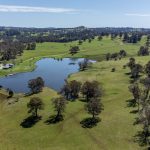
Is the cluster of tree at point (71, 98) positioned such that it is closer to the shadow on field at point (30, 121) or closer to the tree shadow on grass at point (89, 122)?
the shadow on field at point (30, 121)

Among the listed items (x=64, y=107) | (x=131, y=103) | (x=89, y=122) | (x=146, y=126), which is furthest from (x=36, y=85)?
(x=146, y=126)

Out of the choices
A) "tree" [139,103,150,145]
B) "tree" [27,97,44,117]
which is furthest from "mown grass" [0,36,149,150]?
"tree" [139,103,150,145]

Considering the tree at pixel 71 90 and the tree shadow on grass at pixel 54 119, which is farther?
the tree at pixel 71 90

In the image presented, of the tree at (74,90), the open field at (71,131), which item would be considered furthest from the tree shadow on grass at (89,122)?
the tree at (74,90)

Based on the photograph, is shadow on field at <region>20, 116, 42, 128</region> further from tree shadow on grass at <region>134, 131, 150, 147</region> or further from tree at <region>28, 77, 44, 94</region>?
tree shadow on grass at <region>134, 131, 150, 147</region>

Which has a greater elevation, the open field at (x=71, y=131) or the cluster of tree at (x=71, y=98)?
the cluster of tree at (x=71, y=98)

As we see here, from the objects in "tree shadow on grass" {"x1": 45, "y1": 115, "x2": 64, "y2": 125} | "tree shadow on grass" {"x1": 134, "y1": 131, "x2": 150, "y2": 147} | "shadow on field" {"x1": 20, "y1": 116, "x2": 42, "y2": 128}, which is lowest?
"shadow on field" {"x1": 20, "y1": 116, "x2": 42, "y2": 128}

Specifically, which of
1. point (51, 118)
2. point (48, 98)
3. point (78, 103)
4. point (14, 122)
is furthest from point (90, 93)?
point (14, 122)

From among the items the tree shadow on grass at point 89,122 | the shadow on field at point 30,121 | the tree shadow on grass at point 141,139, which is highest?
the tree shadow on grass at point 141,139
